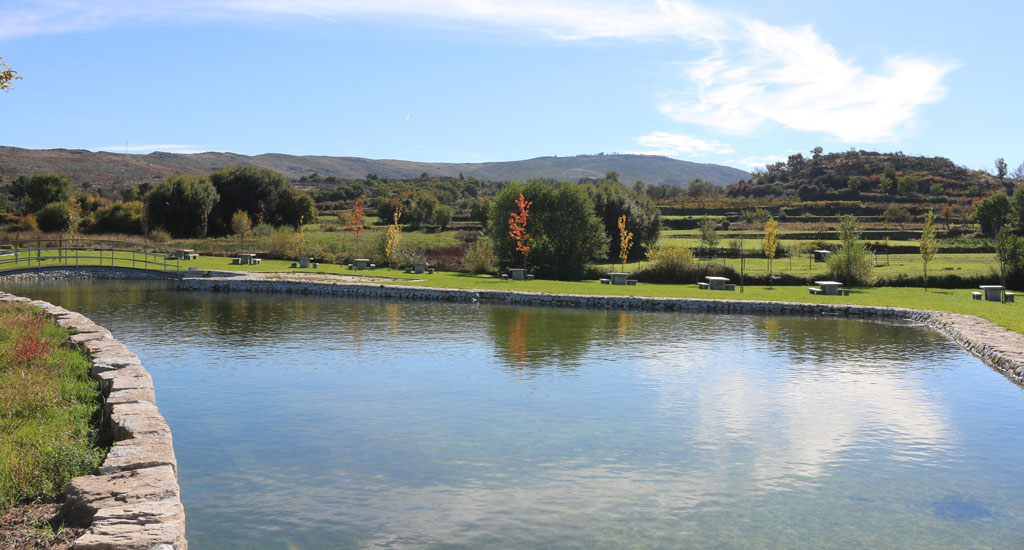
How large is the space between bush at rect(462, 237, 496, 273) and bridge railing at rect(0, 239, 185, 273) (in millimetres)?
13581

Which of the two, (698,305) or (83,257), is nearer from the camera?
(698,305)

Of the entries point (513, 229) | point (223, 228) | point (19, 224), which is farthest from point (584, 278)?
point (19, 224)

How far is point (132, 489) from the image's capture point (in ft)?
20.6

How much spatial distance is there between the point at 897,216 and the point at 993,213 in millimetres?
9989

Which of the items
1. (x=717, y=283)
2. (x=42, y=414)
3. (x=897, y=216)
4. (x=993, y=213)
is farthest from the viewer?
(x=897, y=216)

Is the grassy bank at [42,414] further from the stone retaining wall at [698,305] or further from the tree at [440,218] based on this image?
the tree at [440,218]

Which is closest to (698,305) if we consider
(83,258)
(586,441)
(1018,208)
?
(586,441)

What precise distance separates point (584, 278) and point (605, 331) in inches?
690

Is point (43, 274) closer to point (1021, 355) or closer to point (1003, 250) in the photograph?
point (1021, 355)

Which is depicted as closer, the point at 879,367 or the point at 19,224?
the point at 879,367

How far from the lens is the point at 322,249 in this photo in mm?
44781

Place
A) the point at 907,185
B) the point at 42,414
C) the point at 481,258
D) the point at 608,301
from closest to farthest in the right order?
1. the point at 42,414
2. the point at 608,301
3. the point at 481,258
4. the point at 907,185

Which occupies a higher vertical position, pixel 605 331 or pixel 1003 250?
pixel 1003 250

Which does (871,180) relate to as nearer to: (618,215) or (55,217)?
(618,215)
